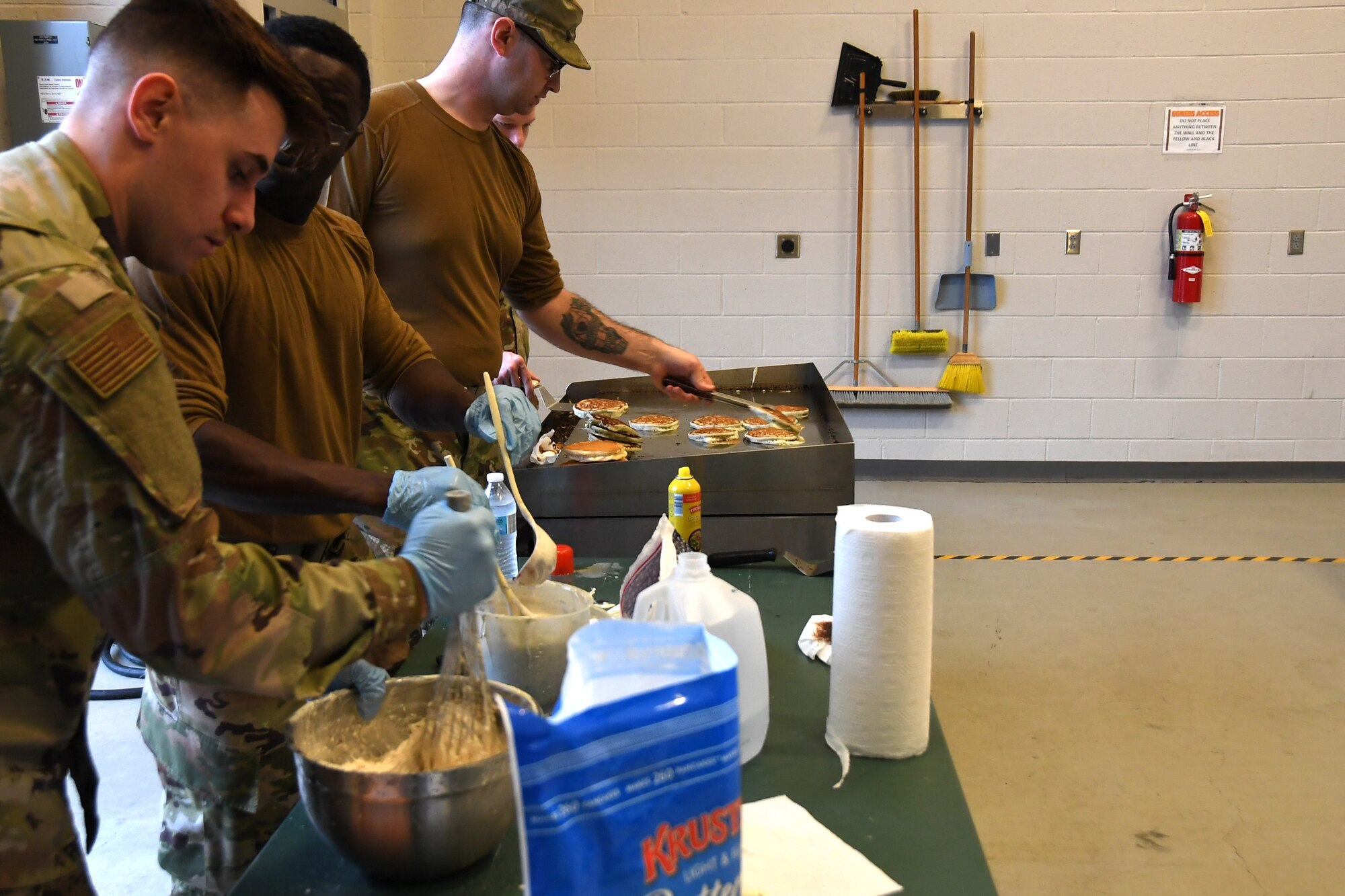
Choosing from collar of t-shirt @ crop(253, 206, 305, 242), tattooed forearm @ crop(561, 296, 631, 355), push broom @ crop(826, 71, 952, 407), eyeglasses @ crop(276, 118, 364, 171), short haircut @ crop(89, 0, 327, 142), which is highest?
short haircut @ crop(89, 0, 327, 142)

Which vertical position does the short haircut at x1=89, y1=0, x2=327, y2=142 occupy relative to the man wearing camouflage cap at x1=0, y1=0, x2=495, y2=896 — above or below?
above

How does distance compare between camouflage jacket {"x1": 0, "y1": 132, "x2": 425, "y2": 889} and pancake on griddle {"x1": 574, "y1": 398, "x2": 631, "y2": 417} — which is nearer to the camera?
camouflage jacket {"x1": 0, "y1": 132, "x2": 425, "y2": 889}

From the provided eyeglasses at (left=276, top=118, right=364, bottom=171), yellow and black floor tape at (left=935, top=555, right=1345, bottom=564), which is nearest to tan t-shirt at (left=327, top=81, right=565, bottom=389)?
eyeglasses at (left=276, top=118, right=364, bottom=171)

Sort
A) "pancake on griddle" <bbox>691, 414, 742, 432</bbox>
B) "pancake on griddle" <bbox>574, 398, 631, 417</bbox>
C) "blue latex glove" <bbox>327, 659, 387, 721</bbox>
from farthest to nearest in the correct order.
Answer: "pancake on griddle" <bbox>574, 398, 631, 417</bbox>, "pancake on griddle" <bbox>691, 414, 742, 432</bbox>, "blue latex glove" <bbox>327, 659, 387, 721</bbox>

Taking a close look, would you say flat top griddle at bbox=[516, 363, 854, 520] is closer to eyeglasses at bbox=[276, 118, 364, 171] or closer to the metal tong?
the metal tong

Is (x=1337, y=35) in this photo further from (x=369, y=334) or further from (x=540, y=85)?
(x=369, y=334)

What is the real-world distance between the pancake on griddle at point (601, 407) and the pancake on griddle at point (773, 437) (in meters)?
0.47

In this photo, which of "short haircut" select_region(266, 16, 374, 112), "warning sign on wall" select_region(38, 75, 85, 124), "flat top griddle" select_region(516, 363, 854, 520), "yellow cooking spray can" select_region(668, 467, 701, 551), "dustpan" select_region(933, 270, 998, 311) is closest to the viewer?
"short haircut" select_region(266, 16, 374, 112)

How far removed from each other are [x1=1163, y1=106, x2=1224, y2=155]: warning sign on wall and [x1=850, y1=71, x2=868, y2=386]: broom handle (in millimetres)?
1525

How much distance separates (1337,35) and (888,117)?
2.20m

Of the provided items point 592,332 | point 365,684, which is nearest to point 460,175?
point 592,332

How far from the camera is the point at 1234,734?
8.93ft

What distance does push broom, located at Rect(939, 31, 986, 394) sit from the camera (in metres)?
5.04

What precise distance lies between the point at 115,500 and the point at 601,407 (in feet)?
8.43
